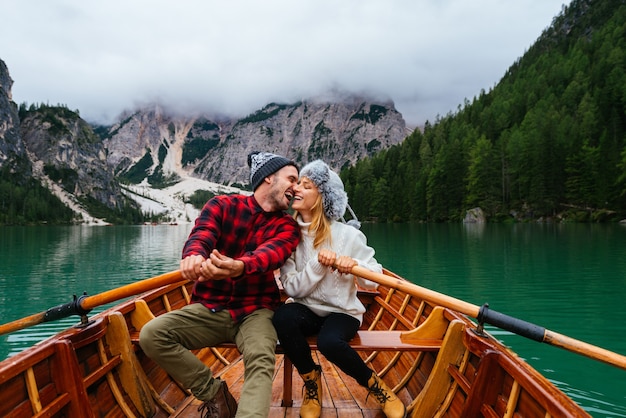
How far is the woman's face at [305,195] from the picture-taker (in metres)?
3.75

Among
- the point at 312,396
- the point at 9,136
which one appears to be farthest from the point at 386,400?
the point at 9,136

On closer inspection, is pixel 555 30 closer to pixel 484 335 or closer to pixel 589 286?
pixel 589 286

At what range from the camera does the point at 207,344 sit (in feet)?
11.4

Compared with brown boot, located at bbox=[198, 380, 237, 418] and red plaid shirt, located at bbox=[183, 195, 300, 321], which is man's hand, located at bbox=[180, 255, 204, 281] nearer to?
red plaid shirt, located at bbox=[183, 195, 300, 321]

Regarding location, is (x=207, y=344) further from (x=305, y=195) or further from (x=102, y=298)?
(x=305, y=195)

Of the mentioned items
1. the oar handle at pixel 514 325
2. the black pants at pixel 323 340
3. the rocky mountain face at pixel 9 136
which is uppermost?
the rocky mountain face at pixel 9 136

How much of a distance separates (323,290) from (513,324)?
158cm

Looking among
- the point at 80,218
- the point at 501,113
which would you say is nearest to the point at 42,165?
the point at 80,218

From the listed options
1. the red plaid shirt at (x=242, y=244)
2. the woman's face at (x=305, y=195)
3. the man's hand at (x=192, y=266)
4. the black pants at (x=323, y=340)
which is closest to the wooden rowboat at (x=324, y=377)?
the black pants at (x=323, y=340)

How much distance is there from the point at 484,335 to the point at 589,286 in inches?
538

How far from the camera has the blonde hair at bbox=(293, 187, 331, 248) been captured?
12.4ft

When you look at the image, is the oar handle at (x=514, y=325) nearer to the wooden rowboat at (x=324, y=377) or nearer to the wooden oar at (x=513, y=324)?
the wooden oar at (x=513, y=324)

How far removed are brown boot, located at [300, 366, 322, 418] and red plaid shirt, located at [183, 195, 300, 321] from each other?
26.6 inches

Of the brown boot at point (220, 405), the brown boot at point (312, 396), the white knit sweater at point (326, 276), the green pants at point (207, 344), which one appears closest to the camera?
the green pants at point (207, 344)
